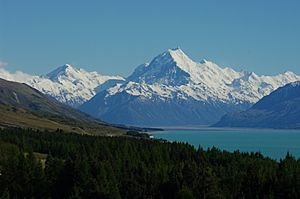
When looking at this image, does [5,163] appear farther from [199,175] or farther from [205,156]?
[205,156]

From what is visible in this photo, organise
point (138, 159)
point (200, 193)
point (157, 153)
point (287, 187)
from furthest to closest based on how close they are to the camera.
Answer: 1. point (157, 153)
2. point (138, 159)
3. point (287, 187)
4. point (200, 193)

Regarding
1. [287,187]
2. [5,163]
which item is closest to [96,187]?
[5,163]

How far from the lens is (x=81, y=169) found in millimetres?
102688

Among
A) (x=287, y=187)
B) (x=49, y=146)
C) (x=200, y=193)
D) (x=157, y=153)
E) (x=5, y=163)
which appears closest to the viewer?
(x=200, y=193)

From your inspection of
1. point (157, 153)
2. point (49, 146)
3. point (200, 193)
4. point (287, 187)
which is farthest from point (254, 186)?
point (49, 146)

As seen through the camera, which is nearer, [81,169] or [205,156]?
[81,169]

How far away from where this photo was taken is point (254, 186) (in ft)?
347

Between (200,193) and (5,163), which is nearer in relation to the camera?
(200,193)

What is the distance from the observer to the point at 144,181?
10500 centimetres

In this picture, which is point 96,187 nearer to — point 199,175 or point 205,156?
point 199,175

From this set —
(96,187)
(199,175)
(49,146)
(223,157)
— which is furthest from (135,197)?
(49,146)

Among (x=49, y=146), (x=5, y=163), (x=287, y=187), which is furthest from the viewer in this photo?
(x=49, y=146)

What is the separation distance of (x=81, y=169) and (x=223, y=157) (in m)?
66.6

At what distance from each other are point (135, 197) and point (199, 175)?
493 inches
